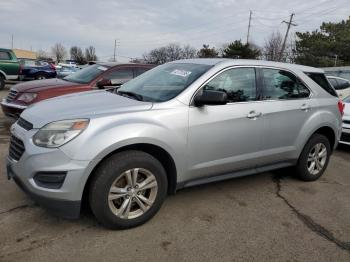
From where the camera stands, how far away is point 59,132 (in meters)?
3.03

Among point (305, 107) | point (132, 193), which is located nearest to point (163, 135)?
point (132, 193)

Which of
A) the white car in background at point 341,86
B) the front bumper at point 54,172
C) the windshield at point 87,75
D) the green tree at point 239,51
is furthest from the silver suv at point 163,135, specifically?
the green tree at point 239,51

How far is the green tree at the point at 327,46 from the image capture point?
3919 cm

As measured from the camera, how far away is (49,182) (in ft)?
9.82

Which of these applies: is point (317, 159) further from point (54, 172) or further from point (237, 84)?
point (54, 172)

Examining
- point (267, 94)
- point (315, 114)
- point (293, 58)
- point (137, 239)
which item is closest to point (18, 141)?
point (137, 239)

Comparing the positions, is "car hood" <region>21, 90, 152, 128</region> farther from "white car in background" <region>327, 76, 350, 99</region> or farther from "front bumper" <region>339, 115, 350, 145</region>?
"white car in background" <region>327, 76, 350, 99</region>

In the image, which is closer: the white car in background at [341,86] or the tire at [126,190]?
the tire at [126,190]

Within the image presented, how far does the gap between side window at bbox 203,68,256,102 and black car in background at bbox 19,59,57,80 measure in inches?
645

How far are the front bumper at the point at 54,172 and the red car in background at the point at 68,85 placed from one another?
3.82 m

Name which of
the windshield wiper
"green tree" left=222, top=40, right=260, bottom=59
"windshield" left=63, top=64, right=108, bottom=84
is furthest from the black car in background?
"green tree" left=222, top=40, right=260, bottom=59

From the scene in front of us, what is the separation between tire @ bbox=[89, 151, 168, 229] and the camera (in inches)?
122

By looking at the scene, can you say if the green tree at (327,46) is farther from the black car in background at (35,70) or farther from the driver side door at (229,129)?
the driver side door at (229,129)

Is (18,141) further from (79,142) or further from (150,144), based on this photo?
(150,144)
